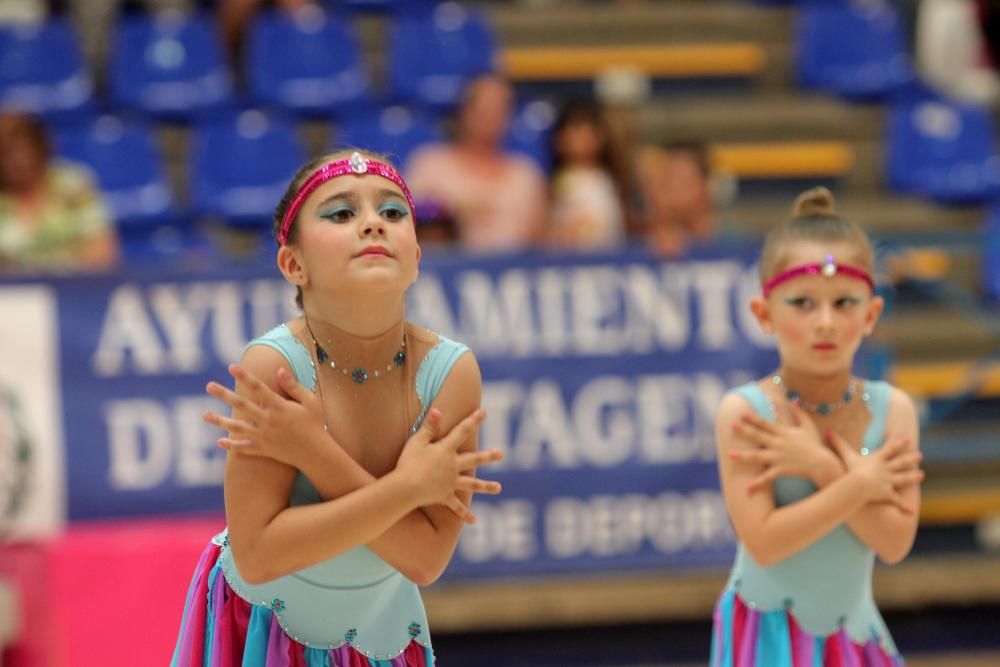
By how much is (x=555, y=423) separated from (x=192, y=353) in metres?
1.43

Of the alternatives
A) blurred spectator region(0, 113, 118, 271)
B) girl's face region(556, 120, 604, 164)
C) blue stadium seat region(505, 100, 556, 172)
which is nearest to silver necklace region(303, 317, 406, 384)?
blurred spectator region(0, 113, 118, 271)

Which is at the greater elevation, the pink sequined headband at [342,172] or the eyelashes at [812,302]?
the pink sequined headband at [342,172]

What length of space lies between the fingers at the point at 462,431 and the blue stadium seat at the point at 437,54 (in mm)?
5678

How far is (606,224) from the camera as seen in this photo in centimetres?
646

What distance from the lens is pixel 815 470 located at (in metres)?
2.85

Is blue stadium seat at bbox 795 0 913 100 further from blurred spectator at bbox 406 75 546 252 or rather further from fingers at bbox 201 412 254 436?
fingers at bbox 201 412 254 436

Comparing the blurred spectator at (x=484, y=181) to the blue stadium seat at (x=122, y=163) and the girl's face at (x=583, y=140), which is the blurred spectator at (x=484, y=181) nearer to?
the girl's face at (x=583, y=140)

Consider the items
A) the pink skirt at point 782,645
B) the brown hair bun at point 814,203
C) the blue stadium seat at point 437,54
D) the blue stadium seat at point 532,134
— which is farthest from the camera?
the blue stadium seat at point 437,54

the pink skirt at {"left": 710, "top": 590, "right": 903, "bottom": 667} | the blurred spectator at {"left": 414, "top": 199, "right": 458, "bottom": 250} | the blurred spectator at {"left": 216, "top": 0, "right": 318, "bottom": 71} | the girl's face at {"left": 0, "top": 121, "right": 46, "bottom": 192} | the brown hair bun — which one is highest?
the blurred spectator at {"left": 216, "top": 0, "right": 318, "bottom": 71}

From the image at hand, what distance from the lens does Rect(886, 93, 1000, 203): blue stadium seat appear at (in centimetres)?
851

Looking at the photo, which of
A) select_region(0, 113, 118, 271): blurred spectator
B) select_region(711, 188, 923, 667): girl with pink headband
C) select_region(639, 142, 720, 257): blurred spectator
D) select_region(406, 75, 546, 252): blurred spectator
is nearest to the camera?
select_region(711, 188, 923, 667): girl with pink headband

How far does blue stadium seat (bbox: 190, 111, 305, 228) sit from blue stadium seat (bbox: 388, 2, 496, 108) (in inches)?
34.0

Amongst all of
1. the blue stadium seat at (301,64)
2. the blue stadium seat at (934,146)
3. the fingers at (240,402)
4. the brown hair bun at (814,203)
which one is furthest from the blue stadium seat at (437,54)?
the fingers at (240,402)

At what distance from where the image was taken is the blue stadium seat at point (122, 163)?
23.7 feet
